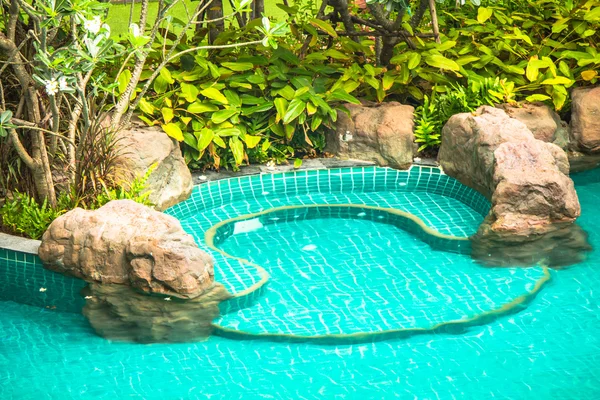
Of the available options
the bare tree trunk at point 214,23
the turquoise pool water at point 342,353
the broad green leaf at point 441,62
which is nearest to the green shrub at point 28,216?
the turquoise pool water at point 342,353

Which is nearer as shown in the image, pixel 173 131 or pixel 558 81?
pixel 173 131

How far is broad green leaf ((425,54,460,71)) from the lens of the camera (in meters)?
7.89

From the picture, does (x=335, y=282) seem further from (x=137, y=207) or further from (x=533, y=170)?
(x=533, y=170)

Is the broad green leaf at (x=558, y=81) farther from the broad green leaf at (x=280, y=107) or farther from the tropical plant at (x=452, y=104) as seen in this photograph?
the broad green leaf at (x=280, y=107)

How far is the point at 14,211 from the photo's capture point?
6.27 m

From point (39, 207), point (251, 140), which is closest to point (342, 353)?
point (39, 207)

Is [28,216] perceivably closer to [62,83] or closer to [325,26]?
[62,83]

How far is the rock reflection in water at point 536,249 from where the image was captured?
239 inches

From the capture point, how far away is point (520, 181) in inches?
255

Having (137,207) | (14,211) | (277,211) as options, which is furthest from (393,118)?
(14,211)

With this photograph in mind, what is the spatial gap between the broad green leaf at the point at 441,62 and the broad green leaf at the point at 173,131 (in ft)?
8.23

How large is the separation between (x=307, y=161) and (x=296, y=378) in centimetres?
348

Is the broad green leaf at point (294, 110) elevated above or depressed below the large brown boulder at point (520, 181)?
above

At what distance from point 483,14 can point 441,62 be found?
105 cm
